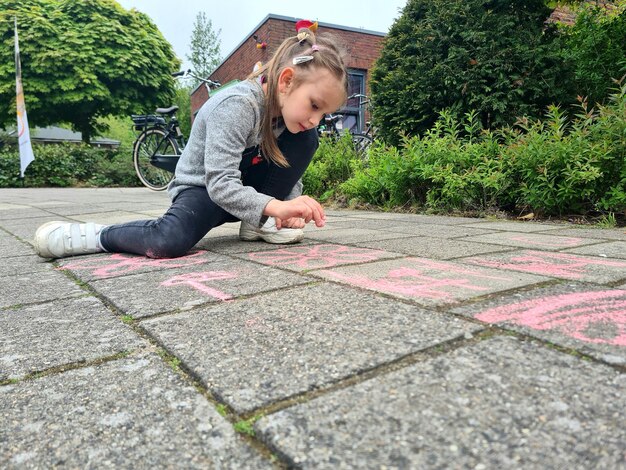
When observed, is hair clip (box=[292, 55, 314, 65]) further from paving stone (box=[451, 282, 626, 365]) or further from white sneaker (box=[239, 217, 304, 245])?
paving stone (box=[451, 282, 626, 365])

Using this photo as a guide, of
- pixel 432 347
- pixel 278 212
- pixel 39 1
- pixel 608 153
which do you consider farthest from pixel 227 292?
pixel 39 1

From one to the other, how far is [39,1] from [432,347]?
60.6 ft

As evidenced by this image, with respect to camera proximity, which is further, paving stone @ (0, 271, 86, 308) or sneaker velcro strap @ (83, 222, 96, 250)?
sneaker velcro strap @ (83, 222, 96, 250)

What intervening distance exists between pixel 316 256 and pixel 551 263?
0.87 metres

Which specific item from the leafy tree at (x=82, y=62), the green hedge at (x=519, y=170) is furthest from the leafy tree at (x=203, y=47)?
the green hedge at (x=519, y=170)

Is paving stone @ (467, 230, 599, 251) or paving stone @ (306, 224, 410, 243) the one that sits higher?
paving stone @ (467, 230, 599, 251)

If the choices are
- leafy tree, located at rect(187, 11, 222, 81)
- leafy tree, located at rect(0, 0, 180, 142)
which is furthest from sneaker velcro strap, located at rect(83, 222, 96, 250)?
leafy tree, located at rect(187, 11, 222, 81)

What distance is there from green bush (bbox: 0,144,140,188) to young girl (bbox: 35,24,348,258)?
368 inches

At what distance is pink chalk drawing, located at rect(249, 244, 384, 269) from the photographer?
5.93 feet

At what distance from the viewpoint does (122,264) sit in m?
1.90

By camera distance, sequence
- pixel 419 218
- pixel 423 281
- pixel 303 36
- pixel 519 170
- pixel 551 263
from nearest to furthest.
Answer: pixel 423 281 < pixel 551 263 < pixel 303 36 < pixel 519 170 < pixel 419 218

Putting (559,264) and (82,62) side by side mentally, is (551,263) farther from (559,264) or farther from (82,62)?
(82,62)

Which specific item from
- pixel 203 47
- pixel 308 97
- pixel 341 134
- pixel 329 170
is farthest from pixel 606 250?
pixel 203 47

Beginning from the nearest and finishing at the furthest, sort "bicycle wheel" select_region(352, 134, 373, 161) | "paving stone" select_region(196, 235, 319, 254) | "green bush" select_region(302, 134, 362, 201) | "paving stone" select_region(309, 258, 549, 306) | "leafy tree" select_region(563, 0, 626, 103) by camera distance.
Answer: "paving stone" select_region(309, 258, 549, 306) → "paving stone" select_region(196, 235, 319, 254) → "leafy tree" select_region(563, 0, 626, 103) → "green bush" select_region(302, 134, 362, 201) → "bicycle wheel" select_region(352, 134, 373, 161)
